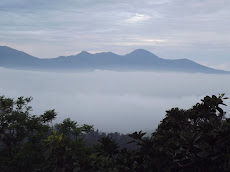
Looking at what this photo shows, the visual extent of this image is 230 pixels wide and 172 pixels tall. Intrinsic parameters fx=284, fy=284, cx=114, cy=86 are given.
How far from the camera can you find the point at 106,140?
2667 centimetres

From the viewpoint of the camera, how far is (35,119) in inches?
1750

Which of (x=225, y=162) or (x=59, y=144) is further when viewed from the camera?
(x=59, y=144)

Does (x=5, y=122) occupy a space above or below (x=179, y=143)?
below

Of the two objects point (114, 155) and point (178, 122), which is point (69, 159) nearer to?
point (114, 155)

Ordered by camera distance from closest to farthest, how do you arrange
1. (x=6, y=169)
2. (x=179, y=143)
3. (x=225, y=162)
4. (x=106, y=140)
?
1. (x=225, y=162)
2. (x=179, y=143)
3. (x=106, y=140)
4. (x=6, y=169)

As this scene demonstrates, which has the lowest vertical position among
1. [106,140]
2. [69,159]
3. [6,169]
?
[6,169]

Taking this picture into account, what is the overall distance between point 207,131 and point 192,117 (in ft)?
15.8

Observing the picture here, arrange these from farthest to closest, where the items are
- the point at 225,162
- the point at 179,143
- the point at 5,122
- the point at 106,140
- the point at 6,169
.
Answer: the point at 5,122
the point at 6,169
the point at 106,140
the point at 179,143
the point at 225,162

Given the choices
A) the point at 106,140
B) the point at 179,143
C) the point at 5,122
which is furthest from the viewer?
the point at 5,122

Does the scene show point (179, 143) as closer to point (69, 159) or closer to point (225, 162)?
point (225, 162)

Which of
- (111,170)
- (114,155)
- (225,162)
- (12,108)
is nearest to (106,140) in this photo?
(114,155)

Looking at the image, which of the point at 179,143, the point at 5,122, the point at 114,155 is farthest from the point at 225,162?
the point at 5,122

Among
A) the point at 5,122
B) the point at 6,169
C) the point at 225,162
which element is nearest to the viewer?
the point at 225,162

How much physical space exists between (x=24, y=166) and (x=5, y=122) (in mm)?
7201
